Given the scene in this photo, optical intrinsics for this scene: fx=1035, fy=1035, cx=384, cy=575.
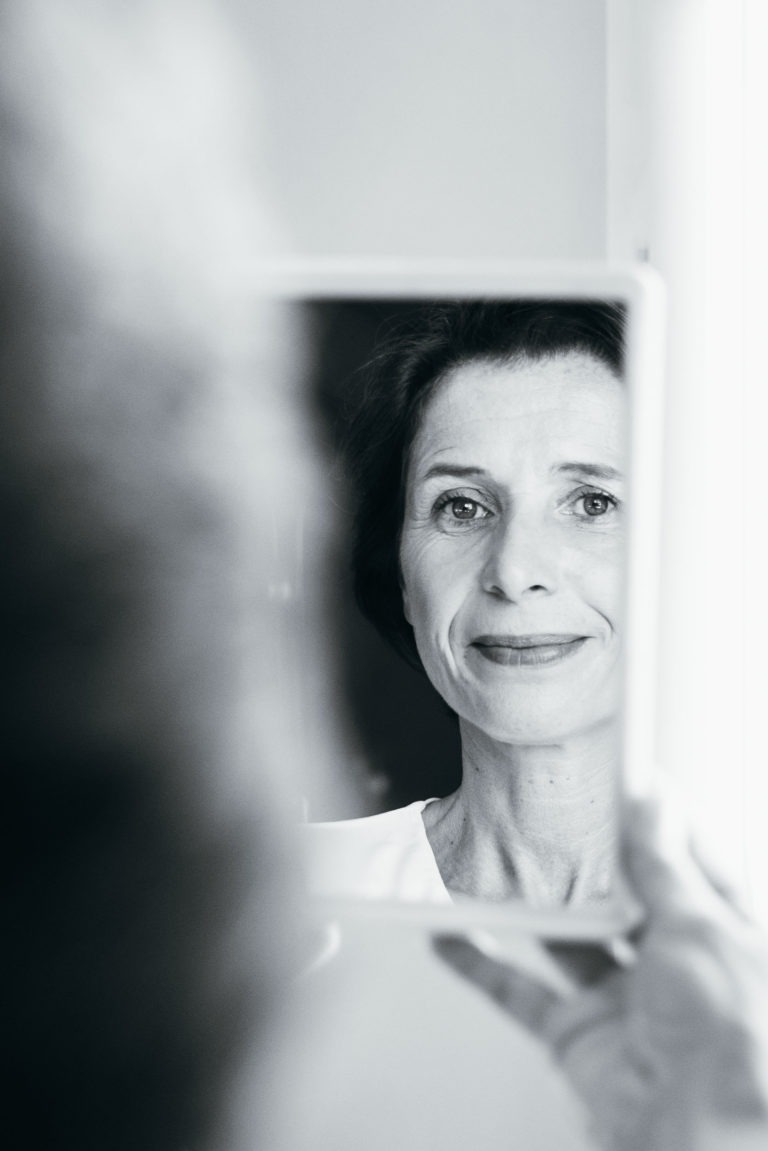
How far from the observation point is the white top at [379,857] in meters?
0.61

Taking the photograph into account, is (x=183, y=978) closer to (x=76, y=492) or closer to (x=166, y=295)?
(x=76, y=492)

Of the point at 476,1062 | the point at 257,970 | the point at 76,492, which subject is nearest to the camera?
the point at 76,492

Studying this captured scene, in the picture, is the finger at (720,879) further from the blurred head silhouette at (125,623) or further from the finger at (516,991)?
the blurred head silhouette at (125,623)

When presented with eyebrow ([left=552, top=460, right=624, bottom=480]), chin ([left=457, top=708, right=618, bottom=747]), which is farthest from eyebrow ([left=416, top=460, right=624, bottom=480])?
chin ([left=457, top=708, right=618, bottom=747])

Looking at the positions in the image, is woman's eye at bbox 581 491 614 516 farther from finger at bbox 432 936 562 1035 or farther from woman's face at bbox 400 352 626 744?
finger at bbox 432 936 562 1035

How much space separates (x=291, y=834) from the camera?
593 mm

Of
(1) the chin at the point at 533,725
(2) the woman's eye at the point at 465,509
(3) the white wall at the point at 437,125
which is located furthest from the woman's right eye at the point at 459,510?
(3) the white wall at the point at 437,125

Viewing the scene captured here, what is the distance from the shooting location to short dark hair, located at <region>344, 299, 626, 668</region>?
561 millimetres

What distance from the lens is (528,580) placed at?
56 cm

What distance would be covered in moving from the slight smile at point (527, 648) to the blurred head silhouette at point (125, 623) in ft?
0.40

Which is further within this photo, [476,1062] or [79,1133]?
[476,1062]

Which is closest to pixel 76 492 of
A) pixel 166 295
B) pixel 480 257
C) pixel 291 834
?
pixel 166 295

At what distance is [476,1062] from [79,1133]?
281 mm

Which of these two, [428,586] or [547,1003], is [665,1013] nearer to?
[547,1003]
